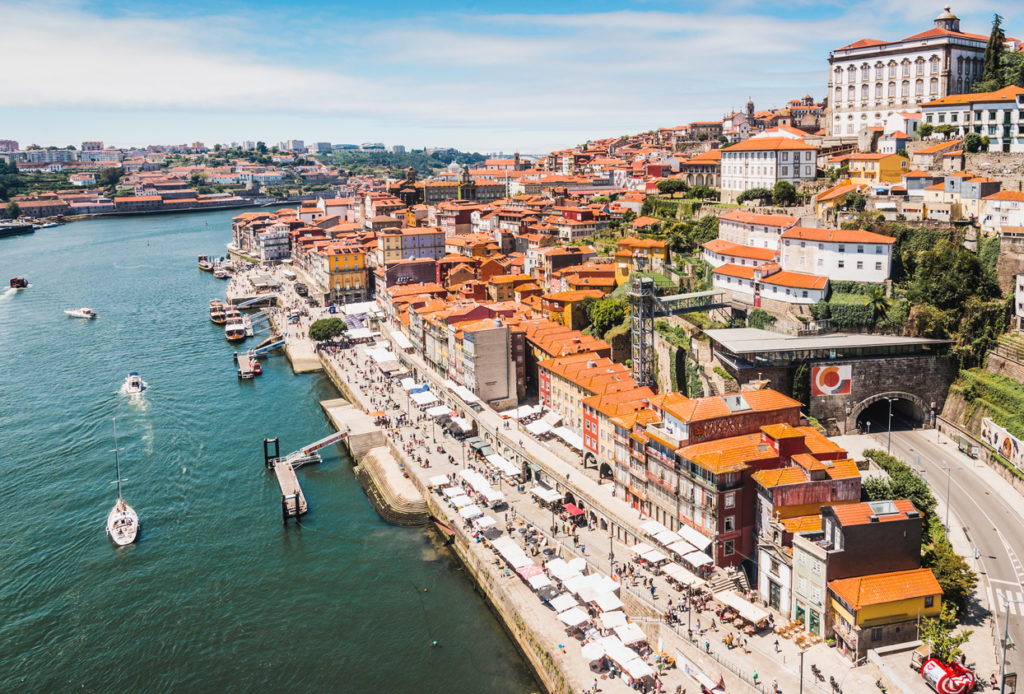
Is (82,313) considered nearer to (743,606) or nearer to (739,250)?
(739,250)

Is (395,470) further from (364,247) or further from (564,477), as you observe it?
(364,247)

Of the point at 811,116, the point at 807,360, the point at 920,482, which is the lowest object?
the point at 920,482

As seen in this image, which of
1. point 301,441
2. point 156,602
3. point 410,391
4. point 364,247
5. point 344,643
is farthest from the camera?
point 364,247

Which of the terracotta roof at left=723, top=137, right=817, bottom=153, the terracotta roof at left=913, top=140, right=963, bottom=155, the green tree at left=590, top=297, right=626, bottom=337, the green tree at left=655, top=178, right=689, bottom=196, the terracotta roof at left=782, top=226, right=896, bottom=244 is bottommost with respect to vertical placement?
the green tree at left=590, top=297, right=626, bottom=337

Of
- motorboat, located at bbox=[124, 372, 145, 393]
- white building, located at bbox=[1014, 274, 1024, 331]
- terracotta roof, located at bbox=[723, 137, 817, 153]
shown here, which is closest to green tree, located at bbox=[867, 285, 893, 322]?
white building, located at bbox=[1014, 274, 1024, 331]

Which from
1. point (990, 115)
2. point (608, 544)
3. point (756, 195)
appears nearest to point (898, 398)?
point (608, 544)

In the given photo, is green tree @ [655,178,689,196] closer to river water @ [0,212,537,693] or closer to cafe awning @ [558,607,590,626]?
river water @ [0,212,537,693]

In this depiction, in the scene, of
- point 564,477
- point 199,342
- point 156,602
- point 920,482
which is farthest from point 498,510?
point 199,342
